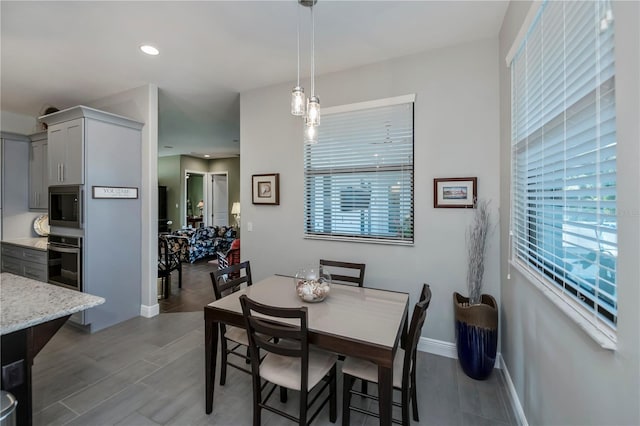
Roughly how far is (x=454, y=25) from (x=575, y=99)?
1540 mm

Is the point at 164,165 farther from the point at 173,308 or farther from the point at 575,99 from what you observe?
the point at 575,99

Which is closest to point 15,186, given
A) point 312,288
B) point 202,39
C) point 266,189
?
point 266,189

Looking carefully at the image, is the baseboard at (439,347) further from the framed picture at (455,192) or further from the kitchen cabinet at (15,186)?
the kitchen cabinet at (15,186)

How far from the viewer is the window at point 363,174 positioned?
277 centimetres

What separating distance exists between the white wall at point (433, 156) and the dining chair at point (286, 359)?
130cm

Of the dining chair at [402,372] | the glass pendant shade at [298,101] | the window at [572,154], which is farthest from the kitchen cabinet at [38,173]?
the window at [572,154]

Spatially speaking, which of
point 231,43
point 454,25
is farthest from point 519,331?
point 231,43

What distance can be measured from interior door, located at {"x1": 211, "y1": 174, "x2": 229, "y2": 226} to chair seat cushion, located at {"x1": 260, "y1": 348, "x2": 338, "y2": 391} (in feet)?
26.7

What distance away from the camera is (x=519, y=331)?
1889 millimetres

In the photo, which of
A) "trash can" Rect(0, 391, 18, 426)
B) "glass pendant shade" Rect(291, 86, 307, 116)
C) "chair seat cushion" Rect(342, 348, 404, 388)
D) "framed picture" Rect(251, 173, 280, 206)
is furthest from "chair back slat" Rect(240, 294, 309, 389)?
"framed picture" Rect(251, 173, 280, 206)

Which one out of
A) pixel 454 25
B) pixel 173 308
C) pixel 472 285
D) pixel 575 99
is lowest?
pixel 173 308

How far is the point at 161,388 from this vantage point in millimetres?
2182

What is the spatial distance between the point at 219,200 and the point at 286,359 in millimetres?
8478

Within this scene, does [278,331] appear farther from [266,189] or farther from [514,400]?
[266,189]
